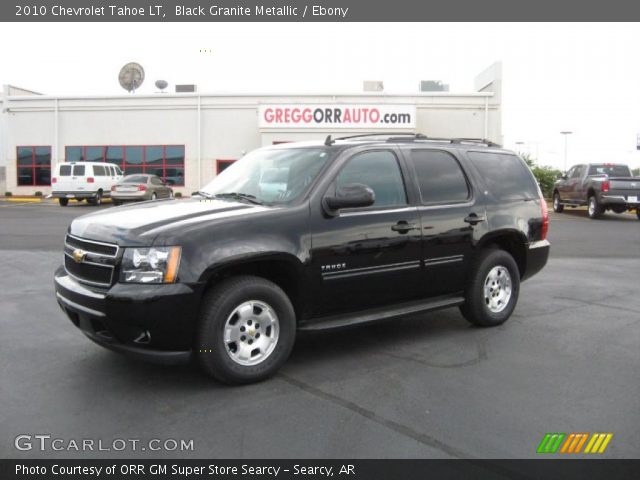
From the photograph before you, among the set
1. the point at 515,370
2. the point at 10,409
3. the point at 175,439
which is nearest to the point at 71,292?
the point at 10,409

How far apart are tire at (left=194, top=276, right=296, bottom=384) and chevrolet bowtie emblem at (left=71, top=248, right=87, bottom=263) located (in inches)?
37.9

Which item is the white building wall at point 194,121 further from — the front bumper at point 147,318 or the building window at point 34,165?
the front bumper at point 147,318

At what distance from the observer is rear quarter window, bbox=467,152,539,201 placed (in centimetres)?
608

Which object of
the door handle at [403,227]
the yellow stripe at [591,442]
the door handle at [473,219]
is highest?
the door handle at [473,219]

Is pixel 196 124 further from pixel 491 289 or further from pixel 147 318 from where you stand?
pixel 147 318

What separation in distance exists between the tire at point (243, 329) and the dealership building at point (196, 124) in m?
25.4

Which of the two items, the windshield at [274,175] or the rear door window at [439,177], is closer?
the windshield at [274,175]

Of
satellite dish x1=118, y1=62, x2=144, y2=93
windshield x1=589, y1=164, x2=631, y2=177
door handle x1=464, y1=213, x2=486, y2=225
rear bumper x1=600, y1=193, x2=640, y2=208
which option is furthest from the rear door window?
satellite dish x1=118, y1=62, x2=144, y2=93

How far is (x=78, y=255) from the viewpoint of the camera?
4.35m

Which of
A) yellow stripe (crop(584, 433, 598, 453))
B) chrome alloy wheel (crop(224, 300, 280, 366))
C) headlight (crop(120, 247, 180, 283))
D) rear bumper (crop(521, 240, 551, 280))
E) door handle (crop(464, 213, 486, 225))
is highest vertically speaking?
door handle (crop(464, 213, 486, 225))

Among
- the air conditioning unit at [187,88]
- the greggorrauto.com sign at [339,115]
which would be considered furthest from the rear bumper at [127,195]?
the air conditioning unit at [187,88]

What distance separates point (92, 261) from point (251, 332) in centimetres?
123

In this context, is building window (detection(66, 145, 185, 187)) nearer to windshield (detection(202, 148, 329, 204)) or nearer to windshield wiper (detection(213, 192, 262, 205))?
windshield (detection(202, 148, 329, 204))

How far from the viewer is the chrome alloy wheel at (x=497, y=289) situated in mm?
5938
